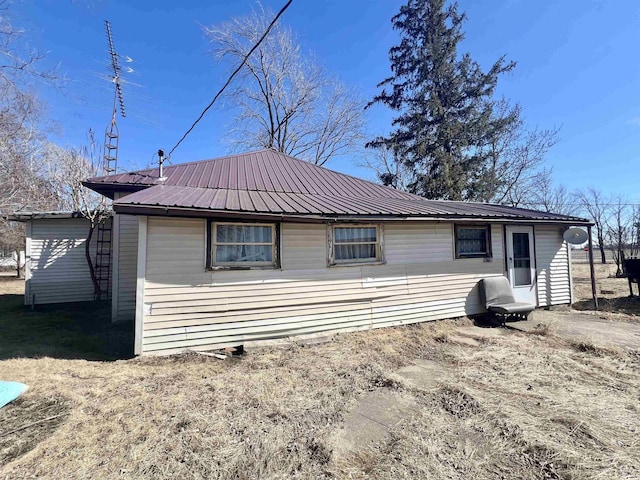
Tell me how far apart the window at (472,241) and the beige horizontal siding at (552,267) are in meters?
1.83

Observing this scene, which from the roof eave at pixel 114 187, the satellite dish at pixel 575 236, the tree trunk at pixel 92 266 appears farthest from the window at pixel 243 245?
the satellite dish at pixel 575 236

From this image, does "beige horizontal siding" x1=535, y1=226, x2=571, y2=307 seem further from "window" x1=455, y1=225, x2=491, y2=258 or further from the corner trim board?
the corner trim board

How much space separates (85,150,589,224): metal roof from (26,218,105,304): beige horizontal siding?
335 cm

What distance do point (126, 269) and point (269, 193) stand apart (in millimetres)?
4101

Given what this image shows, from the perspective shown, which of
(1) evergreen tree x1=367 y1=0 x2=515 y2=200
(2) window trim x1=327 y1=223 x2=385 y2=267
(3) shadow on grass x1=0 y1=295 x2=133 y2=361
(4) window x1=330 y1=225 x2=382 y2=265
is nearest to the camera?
(3) shadow on grass x1=0 y1=295 x2=133 y2=361

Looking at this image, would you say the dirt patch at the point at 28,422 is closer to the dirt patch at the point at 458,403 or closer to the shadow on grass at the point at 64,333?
the shadow on grass at the point at 64,333

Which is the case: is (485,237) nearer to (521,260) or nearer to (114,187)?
(521,260)

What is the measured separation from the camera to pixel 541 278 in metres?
8.43

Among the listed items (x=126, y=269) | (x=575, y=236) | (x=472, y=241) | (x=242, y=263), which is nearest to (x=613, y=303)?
(x=575, y=236)

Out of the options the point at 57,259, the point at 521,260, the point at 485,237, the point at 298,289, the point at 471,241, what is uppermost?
the point at 485,237

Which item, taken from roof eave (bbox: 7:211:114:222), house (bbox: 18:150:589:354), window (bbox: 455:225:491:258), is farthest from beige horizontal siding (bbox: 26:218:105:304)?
window (bbox: 455:225:491:258)

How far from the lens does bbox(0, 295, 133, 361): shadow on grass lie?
522 cm

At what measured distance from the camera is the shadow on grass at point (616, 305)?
8438mm

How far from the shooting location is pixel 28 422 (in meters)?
2.98
